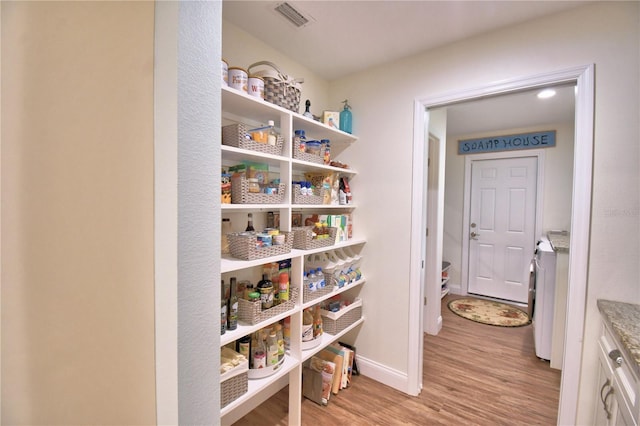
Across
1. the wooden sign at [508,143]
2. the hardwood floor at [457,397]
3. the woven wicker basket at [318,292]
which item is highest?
the wooden sign at [508,143]

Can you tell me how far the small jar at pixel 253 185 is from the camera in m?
1.49

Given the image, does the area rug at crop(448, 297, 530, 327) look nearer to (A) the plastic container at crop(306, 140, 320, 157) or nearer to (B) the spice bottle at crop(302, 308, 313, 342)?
(B) the spice bottle at crop(302, 308, 313, 342)

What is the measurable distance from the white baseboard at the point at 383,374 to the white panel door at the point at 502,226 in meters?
2.70

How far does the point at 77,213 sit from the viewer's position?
50 centimetres

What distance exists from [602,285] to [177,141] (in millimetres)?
2005

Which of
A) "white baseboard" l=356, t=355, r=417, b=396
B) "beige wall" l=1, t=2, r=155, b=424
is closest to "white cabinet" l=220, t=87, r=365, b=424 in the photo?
"white baseboard" l=356, t=355, r=417, b=396

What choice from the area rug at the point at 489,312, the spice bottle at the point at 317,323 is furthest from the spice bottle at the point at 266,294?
the area rug at the point at 489,312

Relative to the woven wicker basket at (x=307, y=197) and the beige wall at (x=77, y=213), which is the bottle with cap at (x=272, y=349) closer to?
the woven wicker basket at (x=307, y=197)

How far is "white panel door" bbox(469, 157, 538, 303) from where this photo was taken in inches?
148

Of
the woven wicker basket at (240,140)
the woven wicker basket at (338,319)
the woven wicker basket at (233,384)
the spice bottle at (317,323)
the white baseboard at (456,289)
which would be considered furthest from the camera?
the white baseboard at (456,289)

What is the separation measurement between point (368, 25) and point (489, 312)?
3569 mm

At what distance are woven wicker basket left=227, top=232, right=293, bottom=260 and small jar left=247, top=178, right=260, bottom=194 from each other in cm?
24

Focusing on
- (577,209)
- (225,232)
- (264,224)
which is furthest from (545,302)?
(225,232)

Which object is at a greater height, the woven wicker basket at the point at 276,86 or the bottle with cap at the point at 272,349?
the woven wicker basket at the point at 276,86
